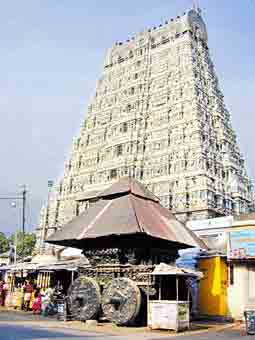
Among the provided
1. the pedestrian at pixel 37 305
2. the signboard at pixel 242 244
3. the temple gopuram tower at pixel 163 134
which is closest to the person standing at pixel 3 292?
the pedestrian at pixel 37 305

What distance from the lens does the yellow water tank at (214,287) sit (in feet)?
81.5

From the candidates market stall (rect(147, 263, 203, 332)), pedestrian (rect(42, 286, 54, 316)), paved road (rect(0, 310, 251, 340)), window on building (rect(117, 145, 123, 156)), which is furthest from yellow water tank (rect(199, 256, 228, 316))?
window on building (rect(117, 145, 123, 156))

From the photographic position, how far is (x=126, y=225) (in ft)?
65.2

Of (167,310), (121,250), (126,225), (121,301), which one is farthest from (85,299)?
(167,310)

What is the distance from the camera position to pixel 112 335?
16.2 metres

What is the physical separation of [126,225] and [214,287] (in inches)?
321

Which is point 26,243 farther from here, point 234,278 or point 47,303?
point 234,278

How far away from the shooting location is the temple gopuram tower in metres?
59.9

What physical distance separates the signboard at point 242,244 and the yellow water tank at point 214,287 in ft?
3.78

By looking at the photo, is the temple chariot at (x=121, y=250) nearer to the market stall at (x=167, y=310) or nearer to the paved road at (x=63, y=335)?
the market stall at (x=167, y=310)

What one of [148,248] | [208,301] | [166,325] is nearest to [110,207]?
[148,248]

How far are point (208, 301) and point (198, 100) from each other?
41.8 meters

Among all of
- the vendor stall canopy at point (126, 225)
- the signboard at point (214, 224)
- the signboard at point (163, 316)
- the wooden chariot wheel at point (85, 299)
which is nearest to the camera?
the signboard at point (163, 316)

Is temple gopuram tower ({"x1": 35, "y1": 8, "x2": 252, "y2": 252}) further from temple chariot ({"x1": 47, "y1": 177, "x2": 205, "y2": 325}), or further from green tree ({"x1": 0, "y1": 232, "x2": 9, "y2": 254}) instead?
A: temple chariot ({"x1": 47, "y1": 177, "x2": 205, "y2": 325})
